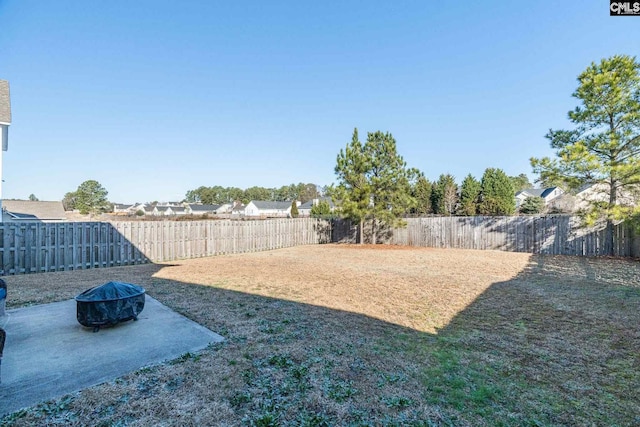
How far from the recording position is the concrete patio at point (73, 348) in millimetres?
2369

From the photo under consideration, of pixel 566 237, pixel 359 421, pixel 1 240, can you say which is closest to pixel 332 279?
pixel 359 421

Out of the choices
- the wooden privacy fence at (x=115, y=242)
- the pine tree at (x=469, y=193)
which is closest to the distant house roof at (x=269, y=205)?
the pine tree at (x=469, y=193)

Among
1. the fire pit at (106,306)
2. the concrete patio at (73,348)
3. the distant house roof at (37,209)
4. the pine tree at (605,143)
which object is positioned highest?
the pine tree at (605,143)

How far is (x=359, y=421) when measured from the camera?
2035 mm

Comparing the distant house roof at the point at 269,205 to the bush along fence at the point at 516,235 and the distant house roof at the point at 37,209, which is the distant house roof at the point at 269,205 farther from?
the bush along fence at the point at 516,235

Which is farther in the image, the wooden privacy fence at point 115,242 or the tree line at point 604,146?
the tree line at point 604,146

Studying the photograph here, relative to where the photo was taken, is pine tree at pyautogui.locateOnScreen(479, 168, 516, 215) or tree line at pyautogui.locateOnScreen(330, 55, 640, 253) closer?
tree line at pyautogui.locateOnScreen(330, 55, 640, 253)

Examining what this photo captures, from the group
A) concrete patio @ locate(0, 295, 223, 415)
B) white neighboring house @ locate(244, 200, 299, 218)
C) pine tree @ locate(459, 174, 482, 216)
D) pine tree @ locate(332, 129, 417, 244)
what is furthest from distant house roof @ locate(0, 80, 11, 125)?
white neighboring house @ locate(244, 200, 299, 218)

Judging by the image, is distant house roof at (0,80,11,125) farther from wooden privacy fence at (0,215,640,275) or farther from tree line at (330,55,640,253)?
tree line at (330,55,640,253)

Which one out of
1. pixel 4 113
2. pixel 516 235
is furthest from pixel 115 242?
pixel 516 235

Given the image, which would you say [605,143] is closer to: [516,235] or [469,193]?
[516,235]

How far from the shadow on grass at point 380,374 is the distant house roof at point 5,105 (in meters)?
10.6

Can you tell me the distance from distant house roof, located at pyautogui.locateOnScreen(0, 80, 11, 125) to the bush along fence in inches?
580

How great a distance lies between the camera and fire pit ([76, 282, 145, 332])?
3.46 m
